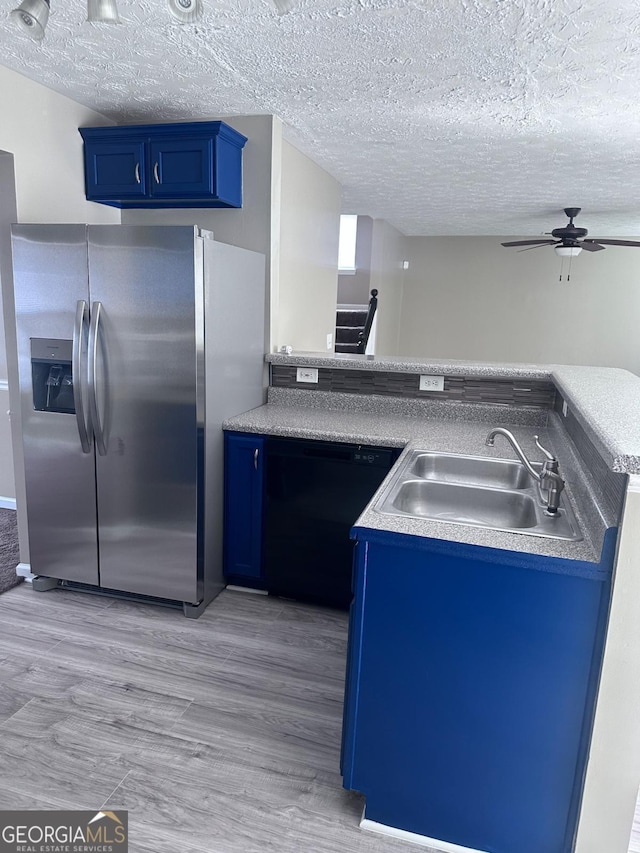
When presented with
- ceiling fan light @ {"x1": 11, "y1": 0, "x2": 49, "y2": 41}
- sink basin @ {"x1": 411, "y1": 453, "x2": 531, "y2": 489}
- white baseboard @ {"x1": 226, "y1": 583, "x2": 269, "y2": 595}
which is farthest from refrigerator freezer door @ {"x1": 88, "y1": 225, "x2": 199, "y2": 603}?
ceiling fan light @ {"x1": 11, "y1": 0, "x2": 49, "y2": 41}

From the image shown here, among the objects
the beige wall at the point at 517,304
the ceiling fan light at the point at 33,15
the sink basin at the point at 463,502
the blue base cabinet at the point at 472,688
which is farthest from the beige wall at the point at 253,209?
the beige wall at the point at 517,304

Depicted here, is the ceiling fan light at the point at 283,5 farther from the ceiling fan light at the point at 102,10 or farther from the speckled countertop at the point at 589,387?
the speckled countertop at the point at 589,387

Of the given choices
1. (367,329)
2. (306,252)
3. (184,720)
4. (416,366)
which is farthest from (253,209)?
(367,329)

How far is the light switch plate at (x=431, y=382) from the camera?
128 inches

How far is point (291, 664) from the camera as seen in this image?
251cm

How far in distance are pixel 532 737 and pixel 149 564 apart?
6.12 ft

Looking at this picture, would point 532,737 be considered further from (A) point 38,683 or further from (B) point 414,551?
(A) point 38,683

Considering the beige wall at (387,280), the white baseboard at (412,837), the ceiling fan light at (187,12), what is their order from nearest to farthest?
the ceiling fan light at (187,12) < the white baseboard at (412,837) < the beige wall at (387,280)

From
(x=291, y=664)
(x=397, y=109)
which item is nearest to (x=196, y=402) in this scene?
(x=291, y=664)

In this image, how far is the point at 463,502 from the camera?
84.6 inches

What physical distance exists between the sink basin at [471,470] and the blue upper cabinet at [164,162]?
170cm

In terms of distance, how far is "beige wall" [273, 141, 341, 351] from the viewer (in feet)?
12.0

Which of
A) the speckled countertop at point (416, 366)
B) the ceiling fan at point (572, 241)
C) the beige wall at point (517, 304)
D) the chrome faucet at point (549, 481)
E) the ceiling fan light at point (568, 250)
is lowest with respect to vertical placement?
the chrome faucet at point (549, 481)

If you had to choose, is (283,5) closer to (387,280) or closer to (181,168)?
(181,168)
